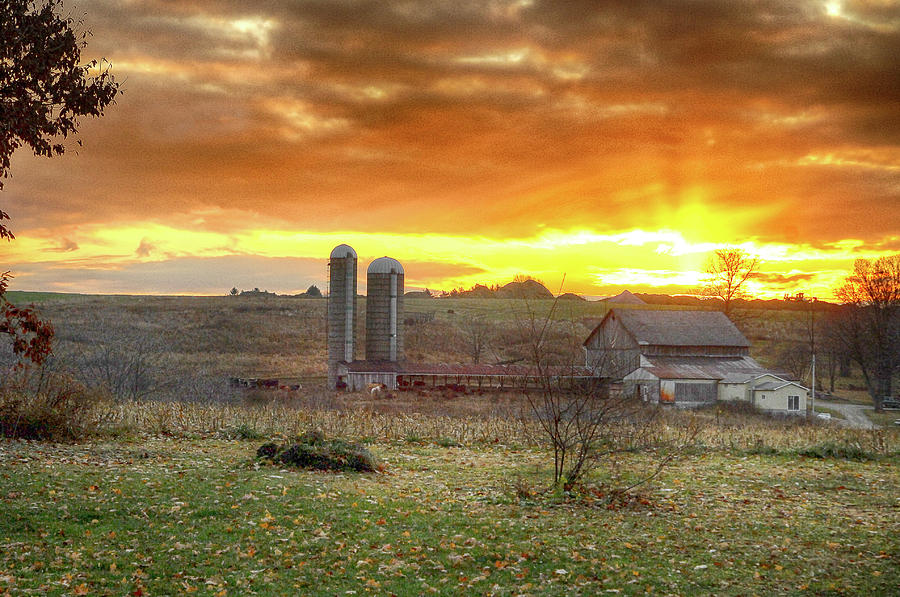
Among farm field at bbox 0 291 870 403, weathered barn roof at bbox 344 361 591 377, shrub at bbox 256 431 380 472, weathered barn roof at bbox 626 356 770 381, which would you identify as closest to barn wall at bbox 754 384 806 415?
weathered barn roof at bbox 626 356 770 381

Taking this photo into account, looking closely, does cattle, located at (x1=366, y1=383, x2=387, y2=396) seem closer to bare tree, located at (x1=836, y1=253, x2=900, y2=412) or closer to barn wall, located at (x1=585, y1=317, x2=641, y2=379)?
barn wall, located at (x1=585, y1=317, x2=641, y2=379)

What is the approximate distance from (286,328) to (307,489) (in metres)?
72.5

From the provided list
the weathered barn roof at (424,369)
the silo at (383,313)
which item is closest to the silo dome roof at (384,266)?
the silo at (383,313)

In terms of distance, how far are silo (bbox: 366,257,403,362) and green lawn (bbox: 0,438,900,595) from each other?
33690 mm

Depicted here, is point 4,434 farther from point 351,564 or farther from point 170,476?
point 351,564

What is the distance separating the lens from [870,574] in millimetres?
10203

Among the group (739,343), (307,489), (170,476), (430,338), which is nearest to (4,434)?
(170,476)

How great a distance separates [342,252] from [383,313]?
5.80m

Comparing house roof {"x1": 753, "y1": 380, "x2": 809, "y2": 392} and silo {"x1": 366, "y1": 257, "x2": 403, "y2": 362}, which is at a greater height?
silo {"x1": 366, "y1": 257, "x2": 403, "y2": 362}

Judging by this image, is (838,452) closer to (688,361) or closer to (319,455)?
(319,455)

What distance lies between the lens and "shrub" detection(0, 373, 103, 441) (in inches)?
751

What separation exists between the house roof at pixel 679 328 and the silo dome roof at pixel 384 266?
19809 millimetres

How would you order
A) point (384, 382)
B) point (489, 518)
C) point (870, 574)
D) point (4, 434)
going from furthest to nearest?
point (384, 382) → point (4, 434) → point (489, 518) → point (870, 574)

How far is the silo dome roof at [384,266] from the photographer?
5228 centimetres
